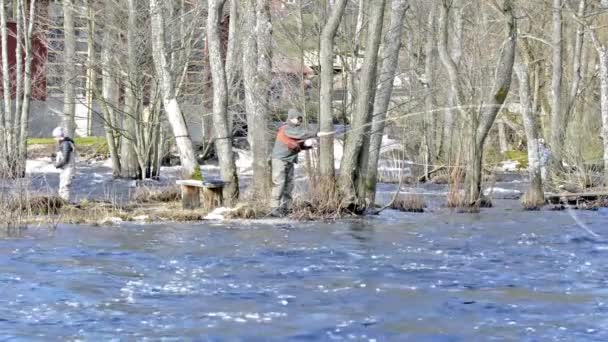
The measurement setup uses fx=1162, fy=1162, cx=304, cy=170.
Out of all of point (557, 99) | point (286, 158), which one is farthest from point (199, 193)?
point (557, 99)

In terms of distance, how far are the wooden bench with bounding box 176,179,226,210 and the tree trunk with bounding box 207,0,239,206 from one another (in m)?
0.27

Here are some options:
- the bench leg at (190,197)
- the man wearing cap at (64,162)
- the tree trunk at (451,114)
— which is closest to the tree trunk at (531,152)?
the bench leg at (190,197)

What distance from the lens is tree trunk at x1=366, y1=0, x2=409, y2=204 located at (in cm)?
2138

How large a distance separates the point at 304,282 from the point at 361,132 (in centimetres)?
804

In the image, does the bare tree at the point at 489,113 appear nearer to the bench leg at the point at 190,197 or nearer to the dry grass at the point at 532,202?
the dry grass at the point at 532,202

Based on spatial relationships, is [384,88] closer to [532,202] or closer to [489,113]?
[489,113]

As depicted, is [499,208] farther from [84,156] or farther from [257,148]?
[84,156]

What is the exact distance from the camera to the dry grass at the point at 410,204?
74.7 feet

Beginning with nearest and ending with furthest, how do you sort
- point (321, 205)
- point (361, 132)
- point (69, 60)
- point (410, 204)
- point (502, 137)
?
point (321, 205) → point (361, 132) → point (410, 204) → point (69, 60) → point (502, 137)

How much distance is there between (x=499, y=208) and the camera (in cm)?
2348

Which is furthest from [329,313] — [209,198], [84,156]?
[84,156]

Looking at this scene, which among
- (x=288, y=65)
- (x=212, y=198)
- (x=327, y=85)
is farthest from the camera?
(x=288, y=65)

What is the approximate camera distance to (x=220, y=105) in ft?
72.4

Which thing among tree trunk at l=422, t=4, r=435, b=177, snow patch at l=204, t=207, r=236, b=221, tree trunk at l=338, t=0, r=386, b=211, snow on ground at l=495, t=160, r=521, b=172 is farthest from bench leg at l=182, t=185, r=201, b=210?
snow on ground at l=495, t=160, r=521, b=172
